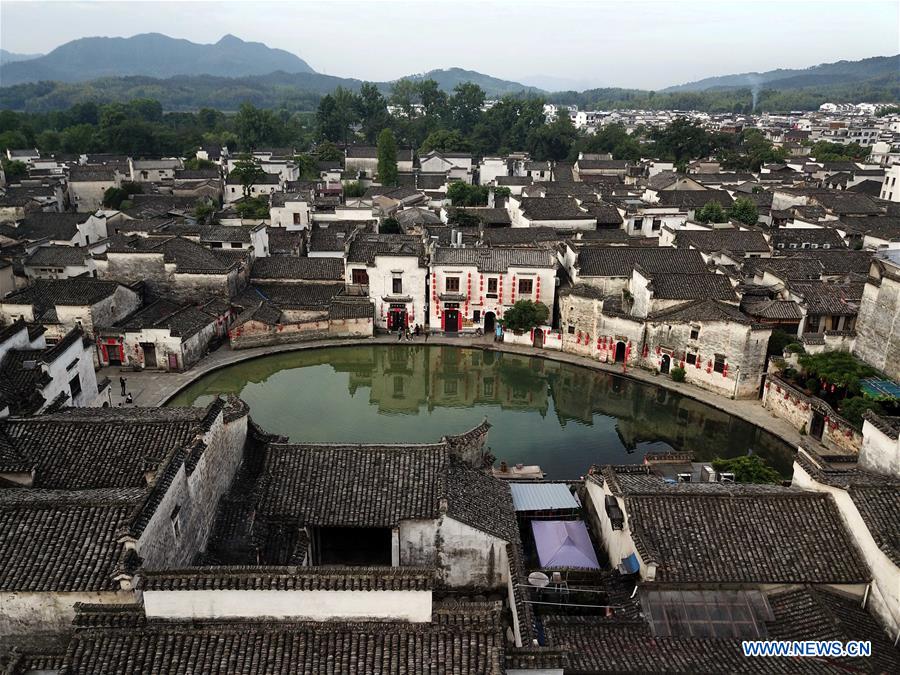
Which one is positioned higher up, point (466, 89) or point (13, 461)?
point (466, 89)

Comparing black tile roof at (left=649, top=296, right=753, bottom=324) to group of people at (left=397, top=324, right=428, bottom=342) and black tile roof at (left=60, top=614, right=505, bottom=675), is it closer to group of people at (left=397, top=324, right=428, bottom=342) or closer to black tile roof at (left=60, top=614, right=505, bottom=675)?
group of people at (left=397, top=324, right=428, bottom=342)

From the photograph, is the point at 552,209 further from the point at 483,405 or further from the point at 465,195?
the point at 483,405

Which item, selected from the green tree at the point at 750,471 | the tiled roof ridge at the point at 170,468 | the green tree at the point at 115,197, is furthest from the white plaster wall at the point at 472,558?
the green tree at the point at 115,197

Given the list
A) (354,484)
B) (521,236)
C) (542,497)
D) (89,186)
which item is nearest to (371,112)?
(89,186)

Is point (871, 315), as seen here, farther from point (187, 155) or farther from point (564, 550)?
point (187, 155)

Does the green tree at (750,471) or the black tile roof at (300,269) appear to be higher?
the black tile roof at (300,269)

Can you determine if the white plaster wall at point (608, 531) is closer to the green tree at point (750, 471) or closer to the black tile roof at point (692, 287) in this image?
the green tree at point (750, 471)

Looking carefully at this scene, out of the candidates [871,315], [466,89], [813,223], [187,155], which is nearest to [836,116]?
[466,89]
